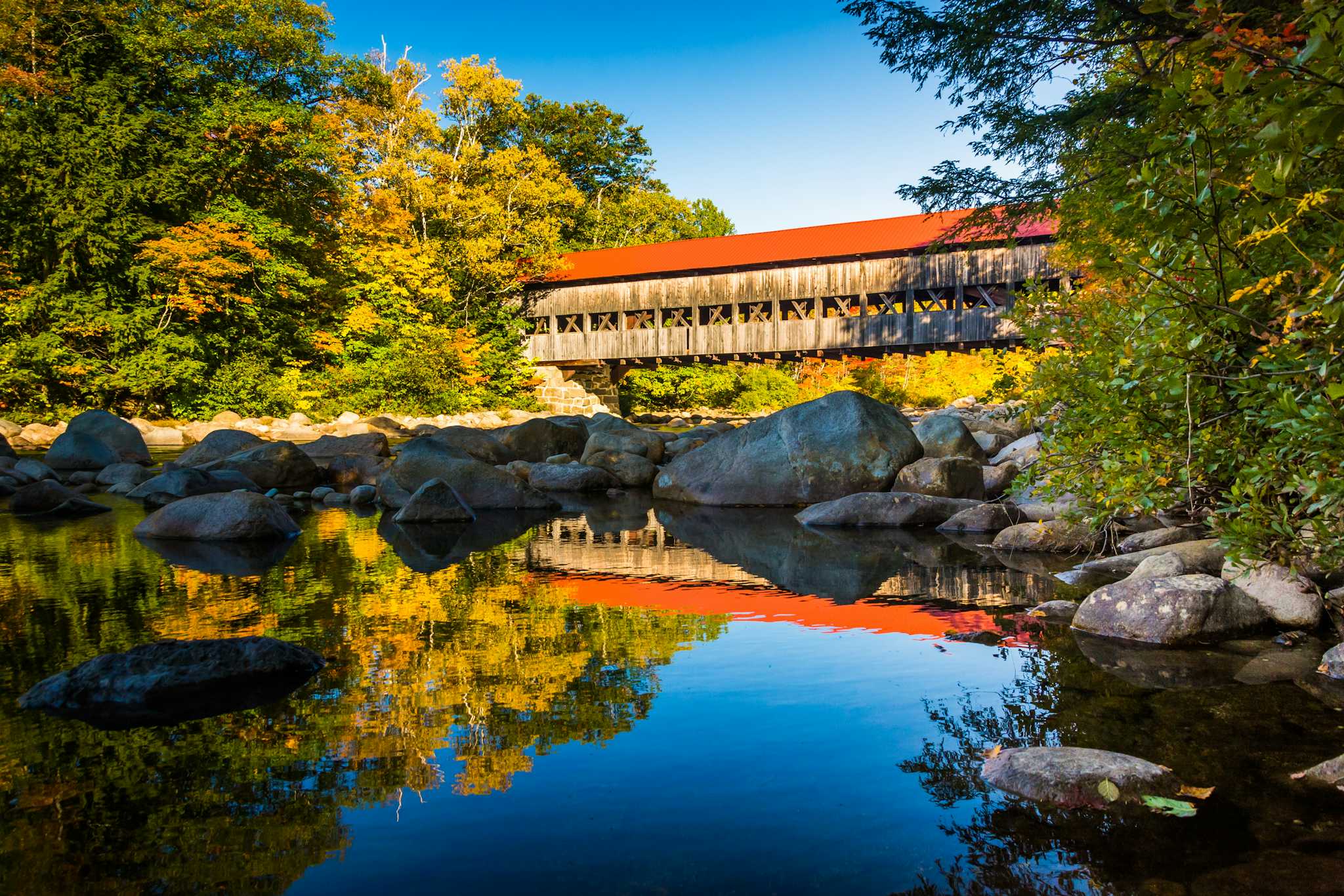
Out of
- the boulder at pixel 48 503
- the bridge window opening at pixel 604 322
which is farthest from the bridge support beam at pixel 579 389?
the boulder at pixel 48 503

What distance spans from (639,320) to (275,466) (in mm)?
19761

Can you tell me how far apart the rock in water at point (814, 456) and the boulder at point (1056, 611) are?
4.94 meters

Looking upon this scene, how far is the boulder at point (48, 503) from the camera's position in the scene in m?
9.40

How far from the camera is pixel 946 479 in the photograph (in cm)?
916

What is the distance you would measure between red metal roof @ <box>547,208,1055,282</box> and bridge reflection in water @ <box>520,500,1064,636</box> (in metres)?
18.0

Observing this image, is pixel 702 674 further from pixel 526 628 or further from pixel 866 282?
pixel 866 282

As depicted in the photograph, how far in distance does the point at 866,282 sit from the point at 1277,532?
22.7 meters

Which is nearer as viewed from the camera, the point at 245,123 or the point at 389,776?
the point at 389,776

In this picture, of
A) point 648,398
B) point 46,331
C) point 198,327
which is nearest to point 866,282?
point 648,398

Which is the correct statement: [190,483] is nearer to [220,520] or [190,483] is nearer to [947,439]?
[220,520]

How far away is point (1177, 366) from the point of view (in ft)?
10.8

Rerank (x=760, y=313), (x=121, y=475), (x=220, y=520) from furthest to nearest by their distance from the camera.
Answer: (x=760, y=313) < (x=121, y=475) < (x=220, y=520)

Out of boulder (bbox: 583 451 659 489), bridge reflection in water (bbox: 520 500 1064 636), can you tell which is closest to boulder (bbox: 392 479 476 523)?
bridge reflection in water (bbox: 520 500 1064 636)

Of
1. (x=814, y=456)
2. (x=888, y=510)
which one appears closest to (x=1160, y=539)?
(x=888, y=510)
